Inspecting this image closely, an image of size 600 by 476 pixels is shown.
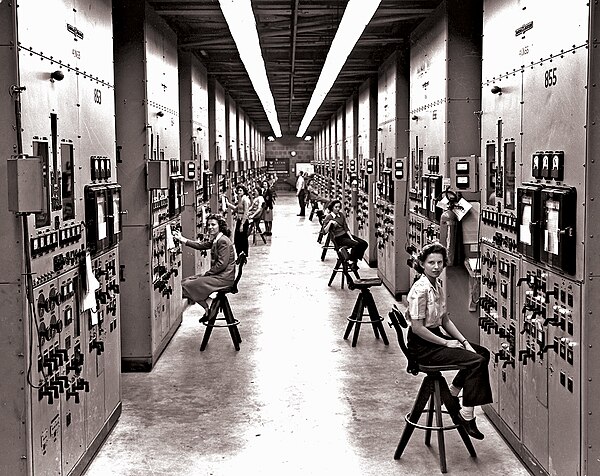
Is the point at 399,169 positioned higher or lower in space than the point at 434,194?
higher

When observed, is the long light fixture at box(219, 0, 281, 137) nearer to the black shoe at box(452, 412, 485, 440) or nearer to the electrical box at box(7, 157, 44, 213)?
the electrical box at box(7, 157, 44, 213)

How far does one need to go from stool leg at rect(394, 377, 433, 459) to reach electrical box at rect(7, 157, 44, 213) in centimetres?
281

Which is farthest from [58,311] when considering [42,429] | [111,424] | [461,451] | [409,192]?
[409,192]

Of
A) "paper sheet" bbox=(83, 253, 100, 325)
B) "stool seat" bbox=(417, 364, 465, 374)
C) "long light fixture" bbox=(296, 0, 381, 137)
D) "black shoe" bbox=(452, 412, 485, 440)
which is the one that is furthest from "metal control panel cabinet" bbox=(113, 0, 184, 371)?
"black shoe" bbox=(452, 412, 485, 440)

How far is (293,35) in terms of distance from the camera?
1009 cm

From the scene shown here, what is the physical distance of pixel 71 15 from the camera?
16.3 feet

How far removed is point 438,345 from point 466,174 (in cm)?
204

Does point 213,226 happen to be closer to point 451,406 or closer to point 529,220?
point 451,406

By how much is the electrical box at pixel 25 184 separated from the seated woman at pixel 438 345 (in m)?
2.58

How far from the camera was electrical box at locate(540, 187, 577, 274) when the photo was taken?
13.7 ft

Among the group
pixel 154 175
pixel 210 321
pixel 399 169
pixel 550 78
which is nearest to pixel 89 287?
pixel 154 175

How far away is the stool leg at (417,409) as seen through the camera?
521cm

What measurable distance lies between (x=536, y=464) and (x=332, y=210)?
29.4 ft

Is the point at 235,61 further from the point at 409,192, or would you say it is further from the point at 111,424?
the point at 111,424
